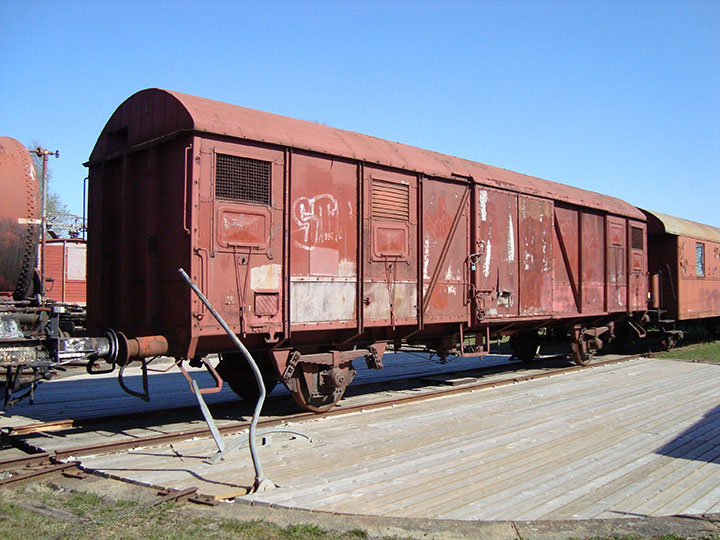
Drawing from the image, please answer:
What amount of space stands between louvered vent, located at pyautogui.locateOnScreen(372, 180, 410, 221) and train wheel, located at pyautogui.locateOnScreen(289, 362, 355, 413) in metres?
2.44

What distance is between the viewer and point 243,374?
974 cm

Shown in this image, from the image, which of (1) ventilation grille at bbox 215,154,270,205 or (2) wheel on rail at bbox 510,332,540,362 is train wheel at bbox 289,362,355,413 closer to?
(1) ventilation grille at bbox 215,154,270,205

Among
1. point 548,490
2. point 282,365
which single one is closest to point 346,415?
point 282,365

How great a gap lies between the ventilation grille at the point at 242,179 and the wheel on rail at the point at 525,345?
30.8 feet

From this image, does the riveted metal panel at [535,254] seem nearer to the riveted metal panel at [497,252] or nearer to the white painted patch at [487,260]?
the riveted metal panel at [497,252]

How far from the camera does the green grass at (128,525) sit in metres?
4.40

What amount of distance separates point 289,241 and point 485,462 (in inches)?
147

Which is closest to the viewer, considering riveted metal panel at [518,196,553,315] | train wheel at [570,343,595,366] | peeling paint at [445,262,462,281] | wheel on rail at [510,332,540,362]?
peeling paint at [445,262,462,281]

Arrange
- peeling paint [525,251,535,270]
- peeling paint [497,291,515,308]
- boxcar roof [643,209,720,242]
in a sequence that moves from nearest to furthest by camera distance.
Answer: peeling paint [497,291,515,308] < peeling paint [525,251,535,270] < boxcar roof [643,209,720,242]

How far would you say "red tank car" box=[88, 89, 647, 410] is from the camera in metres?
7.53

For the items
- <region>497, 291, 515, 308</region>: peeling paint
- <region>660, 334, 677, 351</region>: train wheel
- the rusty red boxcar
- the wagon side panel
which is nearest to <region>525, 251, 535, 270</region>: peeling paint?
<region>497, 291, 515, 308</region>: peeling paint

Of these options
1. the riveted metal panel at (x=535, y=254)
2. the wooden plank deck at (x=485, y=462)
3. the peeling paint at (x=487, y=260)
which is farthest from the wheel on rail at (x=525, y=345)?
the wooden plank deck at (x=485, y=462)

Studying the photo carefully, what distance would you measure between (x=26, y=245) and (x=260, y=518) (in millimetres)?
4224

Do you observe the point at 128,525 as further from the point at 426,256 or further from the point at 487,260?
the point at 487,260
